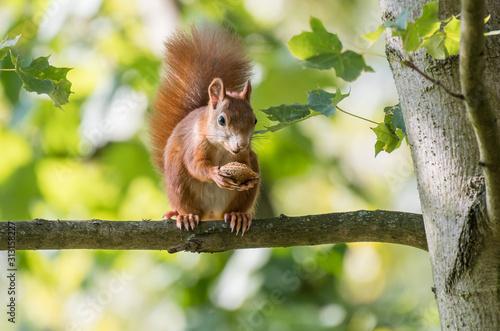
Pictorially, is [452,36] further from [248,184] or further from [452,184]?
[248,184]

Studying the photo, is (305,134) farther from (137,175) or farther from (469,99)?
(469,99)

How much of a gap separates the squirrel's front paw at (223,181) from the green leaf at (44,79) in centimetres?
67

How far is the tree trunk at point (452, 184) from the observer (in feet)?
4.16

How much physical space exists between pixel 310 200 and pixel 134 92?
210 centimetres

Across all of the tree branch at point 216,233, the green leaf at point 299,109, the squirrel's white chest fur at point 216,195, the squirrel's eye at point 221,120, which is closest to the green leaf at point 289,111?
the green leaf at point 299,109

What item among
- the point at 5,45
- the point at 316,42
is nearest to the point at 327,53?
the point at 316,42

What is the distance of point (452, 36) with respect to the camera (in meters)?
1.15

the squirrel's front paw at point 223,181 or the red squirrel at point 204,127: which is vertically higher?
the red squirrel at point 204,127

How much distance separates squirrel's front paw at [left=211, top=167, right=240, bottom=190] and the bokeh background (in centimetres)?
67

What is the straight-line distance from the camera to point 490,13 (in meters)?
1.39

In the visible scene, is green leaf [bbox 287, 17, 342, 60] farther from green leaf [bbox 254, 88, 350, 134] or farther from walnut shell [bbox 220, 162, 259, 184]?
walnut shell [bbox 220, 162, 259, 184]

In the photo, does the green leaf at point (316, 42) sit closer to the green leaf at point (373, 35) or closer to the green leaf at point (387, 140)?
the green leaf at point (373, 35)

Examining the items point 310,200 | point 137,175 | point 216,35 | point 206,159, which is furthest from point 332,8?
point 206,159

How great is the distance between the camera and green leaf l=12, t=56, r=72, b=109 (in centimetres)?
139
